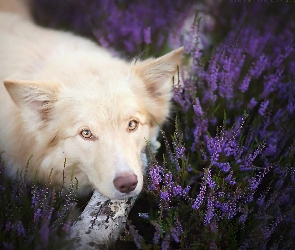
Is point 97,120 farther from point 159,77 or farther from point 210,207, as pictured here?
point 210,207

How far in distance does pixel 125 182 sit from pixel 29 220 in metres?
0.58

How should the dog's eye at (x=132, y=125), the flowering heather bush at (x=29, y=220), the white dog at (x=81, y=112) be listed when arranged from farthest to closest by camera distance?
the dog's eye at (x=132, y=125)
the white dog at (x=81, y=112)
the flowering heather bush at (x=29, y=220)

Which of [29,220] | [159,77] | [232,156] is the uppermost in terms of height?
[159,77]

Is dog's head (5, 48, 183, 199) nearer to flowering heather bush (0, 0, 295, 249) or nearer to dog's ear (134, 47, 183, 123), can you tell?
dog's ear (134, 47, 183, 123)

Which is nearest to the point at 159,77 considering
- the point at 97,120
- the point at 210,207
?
the point at 97,120

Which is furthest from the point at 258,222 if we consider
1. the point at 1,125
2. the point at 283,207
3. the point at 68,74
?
the point at 1,125

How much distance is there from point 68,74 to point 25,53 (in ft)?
1.46

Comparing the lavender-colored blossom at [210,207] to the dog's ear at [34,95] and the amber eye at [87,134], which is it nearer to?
the amber eye at [87,134]

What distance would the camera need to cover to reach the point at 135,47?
311 cm

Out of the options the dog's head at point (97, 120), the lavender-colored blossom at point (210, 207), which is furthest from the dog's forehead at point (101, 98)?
the lavender-colored blossom at point (210, 207)

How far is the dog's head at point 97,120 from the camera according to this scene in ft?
6.14

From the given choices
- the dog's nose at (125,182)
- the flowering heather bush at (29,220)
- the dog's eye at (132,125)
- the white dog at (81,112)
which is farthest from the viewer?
the dog's eye at (132,125)

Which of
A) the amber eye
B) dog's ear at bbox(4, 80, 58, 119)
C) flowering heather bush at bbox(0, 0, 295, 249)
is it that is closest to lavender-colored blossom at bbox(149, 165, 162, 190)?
flowering heather bush at bbox(0, 0, 295, 249)

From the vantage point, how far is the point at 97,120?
1.94m
